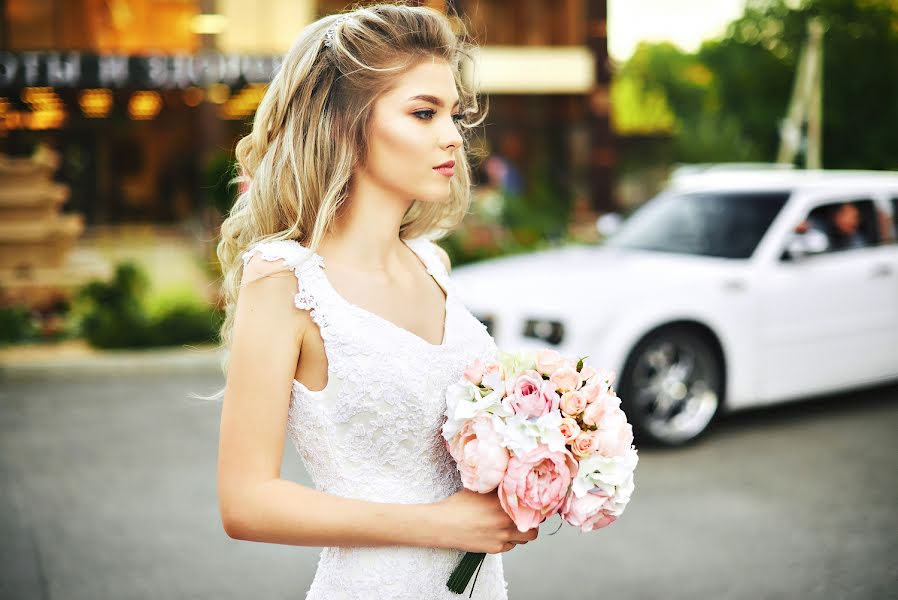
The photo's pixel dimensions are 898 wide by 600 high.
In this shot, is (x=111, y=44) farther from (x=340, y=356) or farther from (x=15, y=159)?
(x=340, y=356)

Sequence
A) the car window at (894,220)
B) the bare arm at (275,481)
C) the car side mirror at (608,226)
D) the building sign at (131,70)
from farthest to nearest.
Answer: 1. the building sign at (131,70)
2. the car side mirror at (608,226)
3. the car window at (894,220)
4. the bare arm at (275,481)

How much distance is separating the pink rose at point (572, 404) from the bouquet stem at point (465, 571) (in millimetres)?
347

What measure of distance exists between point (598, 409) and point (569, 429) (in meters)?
0.09

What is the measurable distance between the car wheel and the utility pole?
930 centimetres

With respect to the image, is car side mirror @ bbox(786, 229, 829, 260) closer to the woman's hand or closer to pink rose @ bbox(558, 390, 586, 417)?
pink rose @ bbox(558, 390, 586, 417)

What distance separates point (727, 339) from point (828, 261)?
3.75 ft

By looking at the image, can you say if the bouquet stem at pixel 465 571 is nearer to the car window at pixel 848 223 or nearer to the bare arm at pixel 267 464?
the bare arm at pixel 267 464

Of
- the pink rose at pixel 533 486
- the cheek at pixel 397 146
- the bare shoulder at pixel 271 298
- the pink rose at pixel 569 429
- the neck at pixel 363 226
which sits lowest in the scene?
the pink rose at pixel 533 486

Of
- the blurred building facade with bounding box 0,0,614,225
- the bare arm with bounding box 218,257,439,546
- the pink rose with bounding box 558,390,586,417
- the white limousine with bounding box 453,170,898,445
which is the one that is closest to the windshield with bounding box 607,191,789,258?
the white limousine with bounding box 453,170,898,445

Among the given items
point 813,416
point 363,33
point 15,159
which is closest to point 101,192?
point 15,159

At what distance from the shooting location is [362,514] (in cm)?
175

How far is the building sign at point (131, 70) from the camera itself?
50.7ft

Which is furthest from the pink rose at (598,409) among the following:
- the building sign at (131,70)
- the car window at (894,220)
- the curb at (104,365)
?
the building sign at (131,70)

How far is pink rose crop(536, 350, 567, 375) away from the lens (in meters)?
1.93
